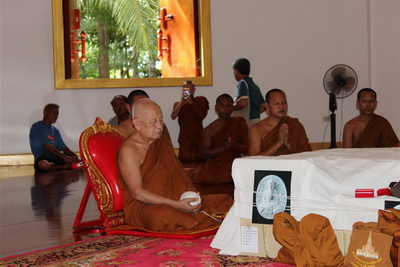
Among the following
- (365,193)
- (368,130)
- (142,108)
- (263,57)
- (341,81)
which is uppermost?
(263,57)

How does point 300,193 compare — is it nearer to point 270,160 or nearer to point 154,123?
point 270,160

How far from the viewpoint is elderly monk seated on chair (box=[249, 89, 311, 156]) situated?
7000 mm

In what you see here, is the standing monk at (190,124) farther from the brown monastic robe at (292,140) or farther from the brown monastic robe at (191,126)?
the brown monastic robe at (292,140)

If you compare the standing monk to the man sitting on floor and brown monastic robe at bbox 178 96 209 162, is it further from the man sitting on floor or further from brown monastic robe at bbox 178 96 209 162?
the man sitting on floor

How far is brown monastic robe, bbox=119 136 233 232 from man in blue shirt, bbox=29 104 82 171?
21.7 feet

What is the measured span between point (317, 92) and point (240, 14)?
2.22 meters

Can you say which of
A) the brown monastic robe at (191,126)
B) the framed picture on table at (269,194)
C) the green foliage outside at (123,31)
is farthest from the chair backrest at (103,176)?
the green foliage outside at (123,31)

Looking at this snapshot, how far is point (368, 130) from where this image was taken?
842 cm

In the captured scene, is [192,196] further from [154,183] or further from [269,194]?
[269,194]

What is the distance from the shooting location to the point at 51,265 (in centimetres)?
428

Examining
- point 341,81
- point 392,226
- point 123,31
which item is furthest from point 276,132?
point 123,31

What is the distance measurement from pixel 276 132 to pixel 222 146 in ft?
7.89

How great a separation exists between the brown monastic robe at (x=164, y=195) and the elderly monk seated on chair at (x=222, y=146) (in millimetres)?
3543

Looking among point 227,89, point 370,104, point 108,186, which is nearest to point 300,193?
point 108,186
